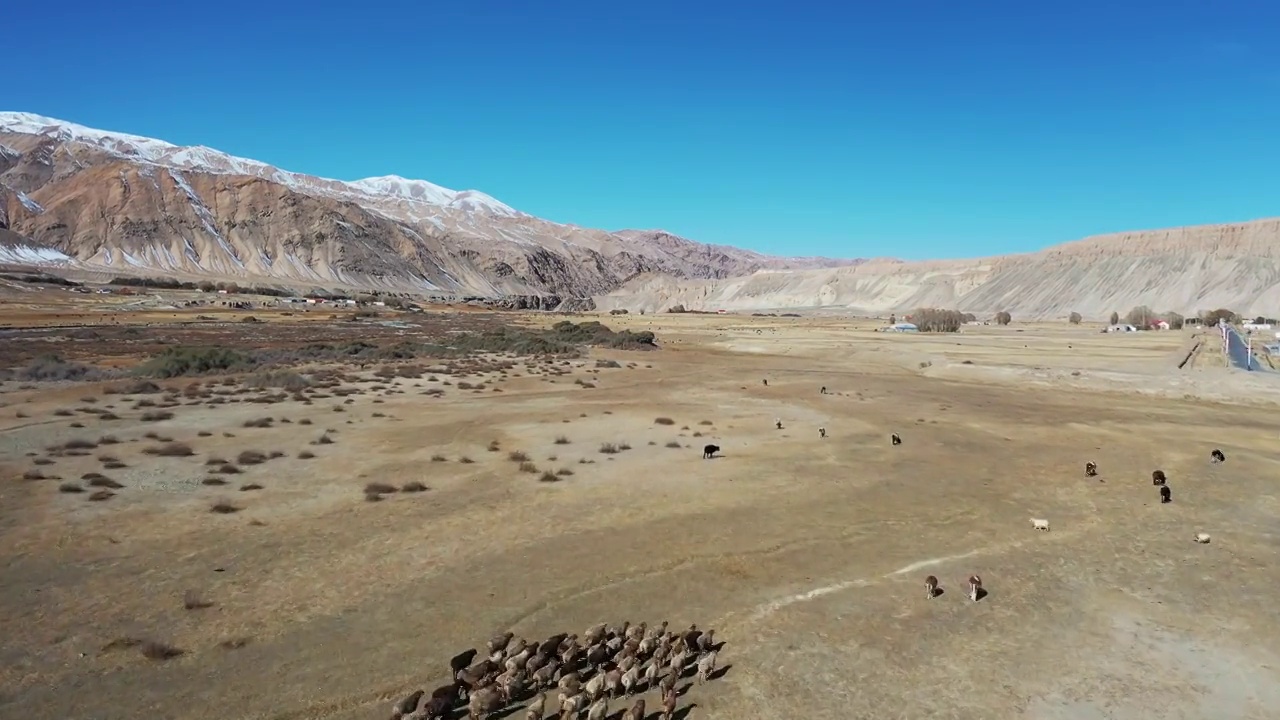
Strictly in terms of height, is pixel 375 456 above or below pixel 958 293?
below

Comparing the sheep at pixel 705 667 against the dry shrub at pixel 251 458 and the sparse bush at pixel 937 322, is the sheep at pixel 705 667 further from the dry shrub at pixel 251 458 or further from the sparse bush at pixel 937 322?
the sparse bush at pixel 937 322

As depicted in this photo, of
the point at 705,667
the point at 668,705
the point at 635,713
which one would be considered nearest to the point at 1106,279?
the point at 705,667

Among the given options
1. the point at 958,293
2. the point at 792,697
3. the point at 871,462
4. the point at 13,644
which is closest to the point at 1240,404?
the point at 871,462

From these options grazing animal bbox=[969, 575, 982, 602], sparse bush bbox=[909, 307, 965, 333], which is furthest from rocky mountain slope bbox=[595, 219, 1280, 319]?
grazing animal bbox=[969, 575, 982, 602]

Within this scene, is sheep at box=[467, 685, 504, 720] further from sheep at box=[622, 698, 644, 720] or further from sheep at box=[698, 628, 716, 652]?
sheep at box=[698, 628, 716, 652]

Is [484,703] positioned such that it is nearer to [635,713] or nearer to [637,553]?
[635,713]

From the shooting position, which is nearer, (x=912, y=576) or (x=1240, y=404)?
(x=912, y=576)

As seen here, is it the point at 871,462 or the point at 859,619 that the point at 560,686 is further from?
the point at 871,462
